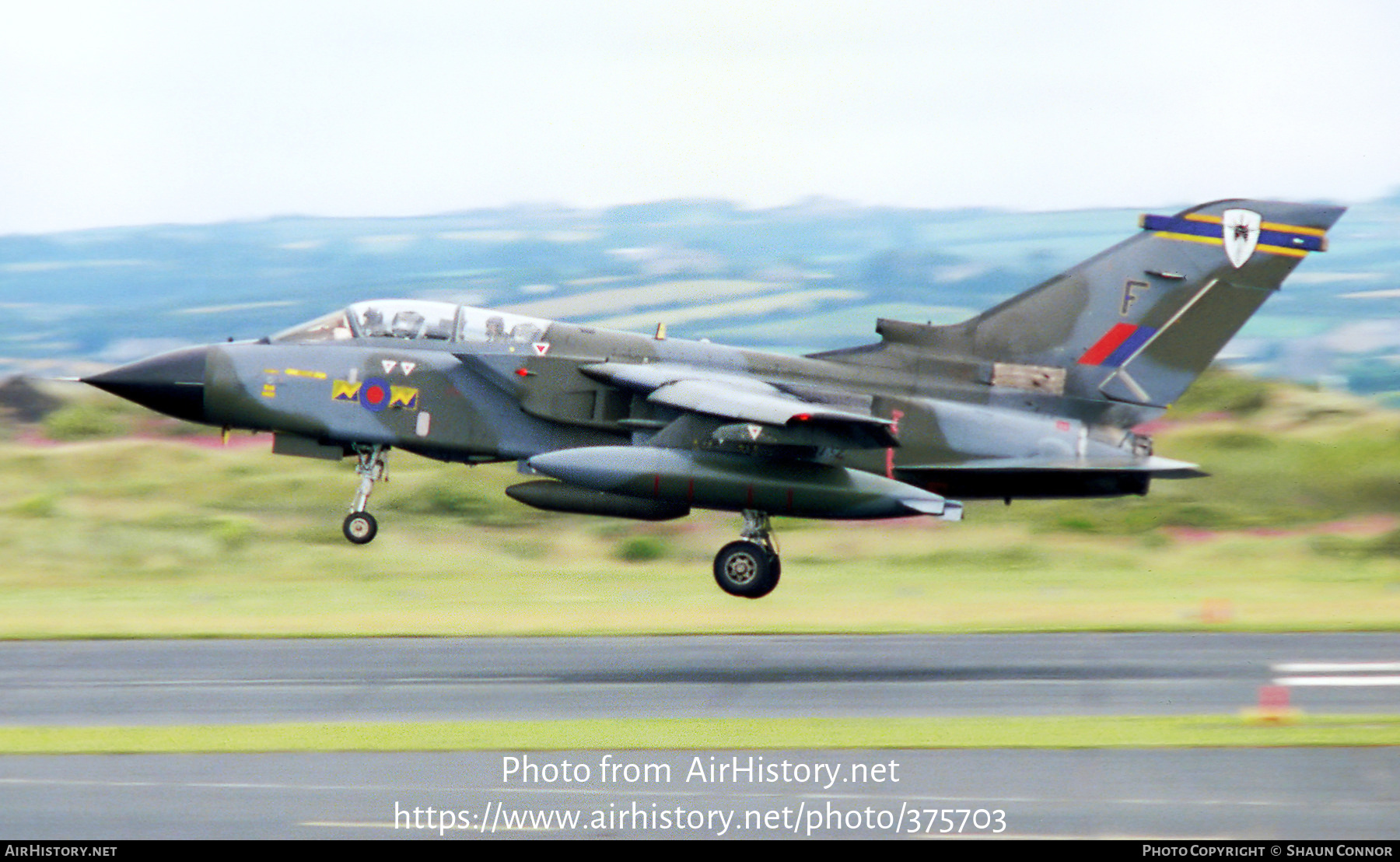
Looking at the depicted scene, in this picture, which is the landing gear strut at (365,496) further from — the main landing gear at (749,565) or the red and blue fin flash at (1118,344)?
the red and blue fin flash at (1118,344)

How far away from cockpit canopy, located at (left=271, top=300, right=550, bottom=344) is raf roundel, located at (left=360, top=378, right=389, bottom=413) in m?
0.57

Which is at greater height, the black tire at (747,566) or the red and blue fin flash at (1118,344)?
the red and blue fin flash at (1118,344)

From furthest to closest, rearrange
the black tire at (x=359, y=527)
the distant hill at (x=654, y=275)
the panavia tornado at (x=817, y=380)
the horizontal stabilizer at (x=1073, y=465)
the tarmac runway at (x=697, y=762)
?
the distant hill at (x=654, y=275) < the black tire at (x=359, y=527) < the panavia tornado at (x=817, y=380) < the horizontal stabilizer at (x=1073, y=465) < the tarmac runway at (x=697, y=762)

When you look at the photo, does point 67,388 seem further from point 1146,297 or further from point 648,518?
point 1146,297

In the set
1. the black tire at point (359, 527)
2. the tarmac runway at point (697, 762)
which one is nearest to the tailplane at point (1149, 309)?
the tarmac runway at point (697, 762)

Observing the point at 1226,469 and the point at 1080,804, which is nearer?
the point at 1080,804

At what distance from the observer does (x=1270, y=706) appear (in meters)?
13.3

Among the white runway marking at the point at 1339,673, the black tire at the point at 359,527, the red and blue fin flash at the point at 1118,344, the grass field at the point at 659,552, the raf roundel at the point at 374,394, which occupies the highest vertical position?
the red and blue fin flash at the point at 1118,344

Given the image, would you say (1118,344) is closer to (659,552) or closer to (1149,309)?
(1149,309)

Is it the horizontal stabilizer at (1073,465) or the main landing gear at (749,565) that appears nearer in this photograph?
the horizontal stabilizer at (1073,465)

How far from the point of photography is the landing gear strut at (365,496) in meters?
18.2

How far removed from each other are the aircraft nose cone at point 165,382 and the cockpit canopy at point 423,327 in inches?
41.0

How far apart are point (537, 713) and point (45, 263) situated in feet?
148

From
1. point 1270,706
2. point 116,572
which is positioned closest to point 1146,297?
point 1270,706
